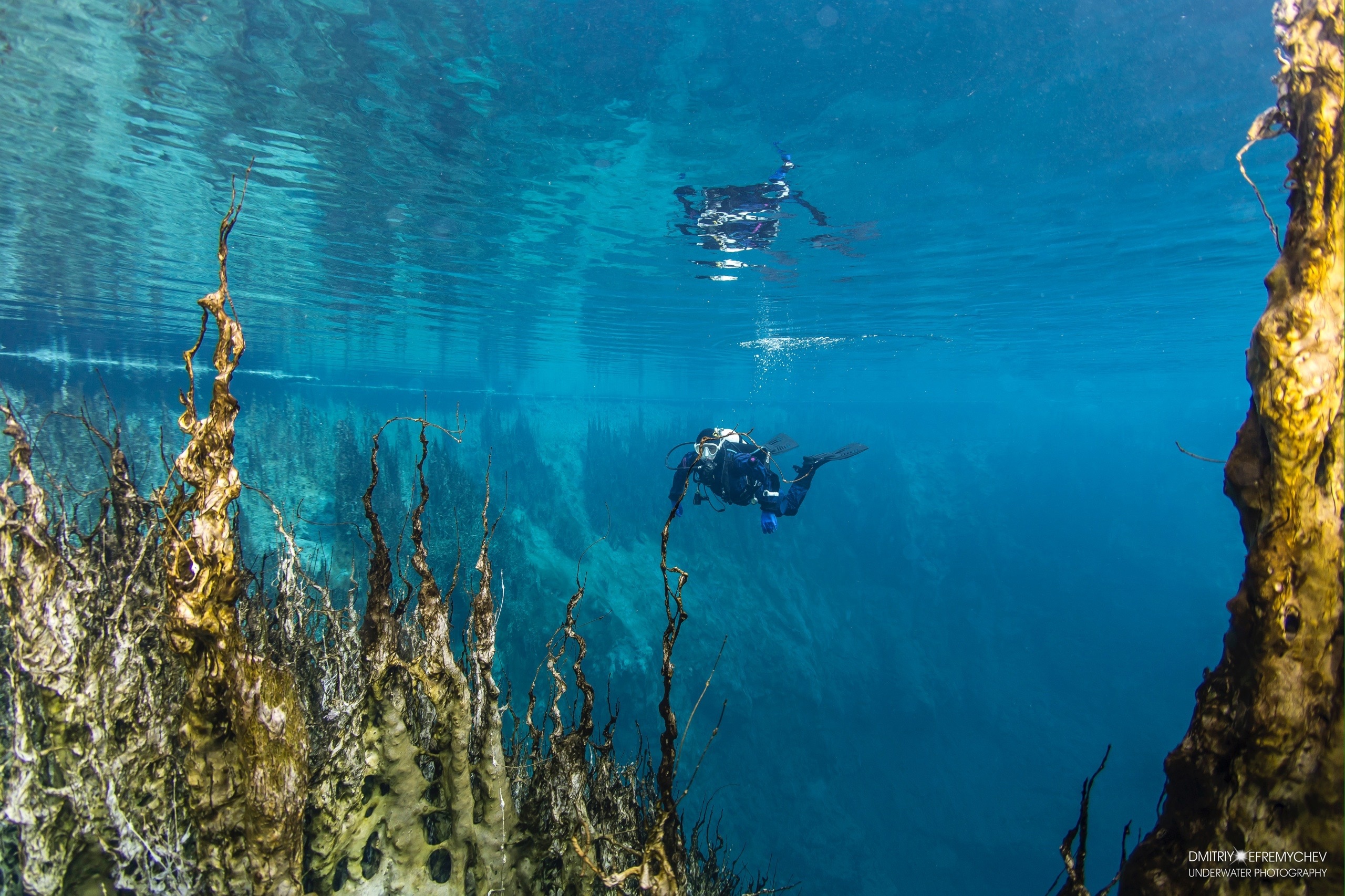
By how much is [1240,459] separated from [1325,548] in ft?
1.24

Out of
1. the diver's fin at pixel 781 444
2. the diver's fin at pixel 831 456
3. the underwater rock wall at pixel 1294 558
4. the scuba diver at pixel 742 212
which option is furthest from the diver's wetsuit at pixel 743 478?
the underwater rock wall at pixel 1294 558

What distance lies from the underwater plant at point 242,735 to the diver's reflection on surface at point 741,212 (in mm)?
8677

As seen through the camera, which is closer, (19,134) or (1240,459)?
(1240,459)

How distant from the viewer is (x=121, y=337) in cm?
2502

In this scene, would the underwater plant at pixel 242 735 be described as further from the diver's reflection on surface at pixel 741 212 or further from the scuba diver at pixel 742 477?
the diver's reflection on surface at pixel 741 212

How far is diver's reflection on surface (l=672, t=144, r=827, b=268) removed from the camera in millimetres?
10445

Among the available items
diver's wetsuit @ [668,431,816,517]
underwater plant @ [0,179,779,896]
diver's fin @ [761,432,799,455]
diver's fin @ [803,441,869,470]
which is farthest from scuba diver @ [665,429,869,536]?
underwater plant @ [0,179,779,896]

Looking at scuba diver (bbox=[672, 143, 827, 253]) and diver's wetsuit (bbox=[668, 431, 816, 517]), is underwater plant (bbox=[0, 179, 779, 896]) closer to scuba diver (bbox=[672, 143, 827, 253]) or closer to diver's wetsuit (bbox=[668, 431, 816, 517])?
diver's wetsuit (bbox=[668, 431, 816, 517])

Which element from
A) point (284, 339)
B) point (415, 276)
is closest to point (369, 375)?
point (284, 339)

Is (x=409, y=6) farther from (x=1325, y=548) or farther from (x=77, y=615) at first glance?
(x=1325, y=548)

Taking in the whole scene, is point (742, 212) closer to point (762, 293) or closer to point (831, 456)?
point (831, 456)

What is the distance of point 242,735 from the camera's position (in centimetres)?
255

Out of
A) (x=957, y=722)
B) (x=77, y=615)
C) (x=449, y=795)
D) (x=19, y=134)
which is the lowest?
(x=957, y=722)

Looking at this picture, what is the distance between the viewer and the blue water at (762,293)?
705 cm
